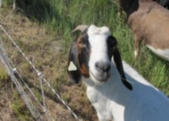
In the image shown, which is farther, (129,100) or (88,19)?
(88,19)

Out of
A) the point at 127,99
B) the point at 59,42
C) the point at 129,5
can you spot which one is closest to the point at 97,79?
the point at 127,99

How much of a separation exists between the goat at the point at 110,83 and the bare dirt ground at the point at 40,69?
53 centimetres

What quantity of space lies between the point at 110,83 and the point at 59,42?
1390mm

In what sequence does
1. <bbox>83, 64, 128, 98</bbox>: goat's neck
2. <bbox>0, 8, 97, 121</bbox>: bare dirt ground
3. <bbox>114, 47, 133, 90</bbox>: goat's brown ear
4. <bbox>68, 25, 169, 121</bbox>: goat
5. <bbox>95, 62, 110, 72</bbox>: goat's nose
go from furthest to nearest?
<bbox>0, 8, 97, 121</bbox>: bare dirt ground < <bbox>83, 64, 128, 98</bbox>: goat's neck < <bbox>114, 47, 133, 90</bbox>: goat's brown ear < <bbox>68, 25, 169, 121</bbox>: goat < <bbox>95, 62, 110, 72</bbox>: goat's nose

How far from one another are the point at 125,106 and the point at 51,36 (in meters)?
1.63

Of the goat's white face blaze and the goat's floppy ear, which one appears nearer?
the goat's white face blaze

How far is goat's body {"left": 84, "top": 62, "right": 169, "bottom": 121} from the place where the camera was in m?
3.54

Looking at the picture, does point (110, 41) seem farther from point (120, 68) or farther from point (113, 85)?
point (113, 85)

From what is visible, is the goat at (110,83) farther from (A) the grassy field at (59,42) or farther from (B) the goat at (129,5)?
(B) the goat at (129,5)

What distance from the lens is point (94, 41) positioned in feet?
11.1

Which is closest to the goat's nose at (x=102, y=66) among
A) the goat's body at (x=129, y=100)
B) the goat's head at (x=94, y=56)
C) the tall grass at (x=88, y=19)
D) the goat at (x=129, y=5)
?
the goat's head at (x=94, y=56)

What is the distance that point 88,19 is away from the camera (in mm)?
5082

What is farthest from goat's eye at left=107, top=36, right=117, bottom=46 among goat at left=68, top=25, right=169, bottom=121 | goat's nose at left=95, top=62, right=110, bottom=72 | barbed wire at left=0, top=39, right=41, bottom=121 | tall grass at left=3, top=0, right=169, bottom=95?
tall grass at left=3, top=0, right=169, bottom=95

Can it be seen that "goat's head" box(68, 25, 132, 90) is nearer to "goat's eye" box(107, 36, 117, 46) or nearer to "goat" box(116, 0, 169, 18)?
"goat's eye" box(107, 36, 117, 46)
